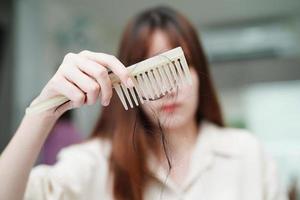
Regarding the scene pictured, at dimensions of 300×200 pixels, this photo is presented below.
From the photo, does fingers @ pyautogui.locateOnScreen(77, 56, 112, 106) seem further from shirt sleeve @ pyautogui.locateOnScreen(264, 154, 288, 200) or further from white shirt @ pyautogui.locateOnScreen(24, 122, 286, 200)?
shirt sleeve @ pyautogui.locateOnScreen(264, 154, 288, 200)

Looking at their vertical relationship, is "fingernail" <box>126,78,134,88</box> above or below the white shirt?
above

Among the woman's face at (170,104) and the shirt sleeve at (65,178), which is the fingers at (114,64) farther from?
the shirt sleeve at (65,178)

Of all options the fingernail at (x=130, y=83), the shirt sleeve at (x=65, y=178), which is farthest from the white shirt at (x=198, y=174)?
the fingernail at (x=130, y=83)

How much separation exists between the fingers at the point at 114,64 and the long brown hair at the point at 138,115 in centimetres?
5

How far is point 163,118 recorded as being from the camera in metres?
0.36

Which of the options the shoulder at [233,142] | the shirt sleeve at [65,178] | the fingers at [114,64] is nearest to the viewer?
the fingers at [114,64]

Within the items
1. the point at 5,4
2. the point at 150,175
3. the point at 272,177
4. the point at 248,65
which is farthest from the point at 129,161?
the point at 248,65

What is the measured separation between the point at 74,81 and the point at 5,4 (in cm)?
80

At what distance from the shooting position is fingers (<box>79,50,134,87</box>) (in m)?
0.32

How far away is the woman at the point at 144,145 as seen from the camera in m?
0.35

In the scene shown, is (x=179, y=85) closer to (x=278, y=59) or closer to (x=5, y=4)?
(x=5, y=4)

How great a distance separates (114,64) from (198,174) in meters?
0.25

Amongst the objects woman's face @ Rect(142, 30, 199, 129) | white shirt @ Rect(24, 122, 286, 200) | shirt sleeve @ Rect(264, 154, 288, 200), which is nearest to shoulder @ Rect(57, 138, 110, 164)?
white shirt @ Rect(24, 122, 286, 200)

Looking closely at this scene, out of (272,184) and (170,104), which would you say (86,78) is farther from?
(272,184)
